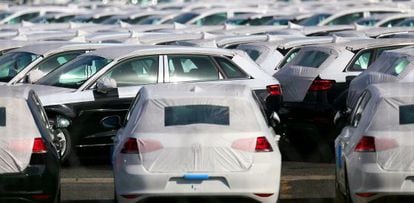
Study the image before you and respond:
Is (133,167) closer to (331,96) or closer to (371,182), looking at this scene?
(371,182)

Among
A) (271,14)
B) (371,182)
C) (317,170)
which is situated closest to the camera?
(371,182)

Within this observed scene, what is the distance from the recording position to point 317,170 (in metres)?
15.3

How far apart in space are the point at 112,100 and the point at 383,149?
608cm

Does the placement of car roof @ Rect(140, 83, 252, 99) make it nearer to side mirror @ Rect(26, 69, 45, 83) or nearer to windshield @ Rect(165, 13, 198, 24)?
side mirror @ Rect(26, 69, 45, 83)

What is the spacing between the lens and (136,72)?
16.2 m

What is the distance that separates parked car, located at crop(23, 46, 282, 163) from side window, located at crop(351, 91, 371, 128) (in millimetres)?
3972

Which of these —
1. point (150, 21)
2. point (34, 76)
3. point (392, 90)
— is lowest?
point (150, 21)

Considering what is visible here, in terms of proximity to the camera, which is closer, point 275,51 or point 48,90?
point 48,90

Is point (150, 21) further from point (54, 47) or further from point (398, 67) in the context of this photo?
point (398, 67)

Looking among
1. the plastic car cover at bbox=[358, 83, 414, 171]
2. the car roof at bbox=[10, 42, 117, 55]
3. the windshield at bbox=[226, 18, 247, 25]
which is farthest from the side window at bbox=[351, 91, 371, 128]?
the windshield at bbox=[226, 18, 247, 25]

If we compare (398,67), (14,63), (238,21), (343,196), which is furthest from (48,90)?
(238,21)

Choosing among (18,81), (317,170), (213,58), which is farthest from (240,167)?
(18,81)

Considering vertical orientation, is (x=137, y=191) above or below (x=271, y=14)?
above

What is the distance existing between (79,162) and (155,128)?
218 inches
